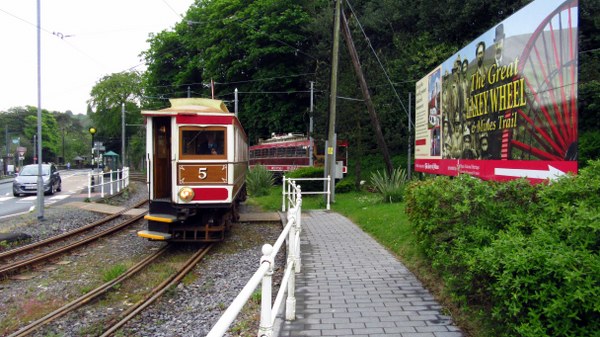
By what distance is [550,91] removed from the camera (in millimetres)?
5430

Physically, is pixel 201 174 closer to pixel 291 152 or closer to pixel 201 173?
pixel 201 173

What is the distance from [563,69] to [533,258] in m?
3.15

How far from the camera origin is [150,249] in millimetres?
10758

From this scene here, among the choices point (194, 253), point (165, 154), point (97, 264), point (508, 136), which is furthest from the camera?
point (165, 154)

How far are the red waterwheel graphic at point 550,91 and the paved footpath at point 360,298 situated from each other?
7.55 feet

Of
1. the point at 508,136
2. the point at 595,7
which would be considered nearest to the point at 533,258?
the point at 508,136

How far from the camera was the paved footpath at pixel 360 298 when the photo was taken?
4461mm

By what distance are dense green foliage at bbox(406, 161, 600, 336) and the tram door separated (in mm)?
7491

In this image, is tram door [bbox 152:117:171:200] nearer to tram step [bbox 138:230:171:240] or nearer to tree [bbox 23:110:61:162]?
tram step [bbox 138:230:171:240]

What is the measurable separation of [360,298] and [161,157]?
288 inches

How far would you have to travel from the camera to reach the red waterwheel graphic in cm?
505

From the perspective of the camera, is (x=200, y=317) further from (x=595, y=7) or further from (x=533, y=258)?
(x=595, y=7)

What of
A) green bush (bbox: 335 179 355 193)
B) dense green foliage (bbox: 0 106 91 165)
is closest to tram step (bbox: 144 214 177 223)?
green bush (bbox: 335 179 355 193)

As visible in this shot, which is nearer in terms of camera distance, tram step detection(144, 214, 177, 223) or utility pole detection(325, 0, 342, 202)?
tram step detection(144, 214, 177, 223)
